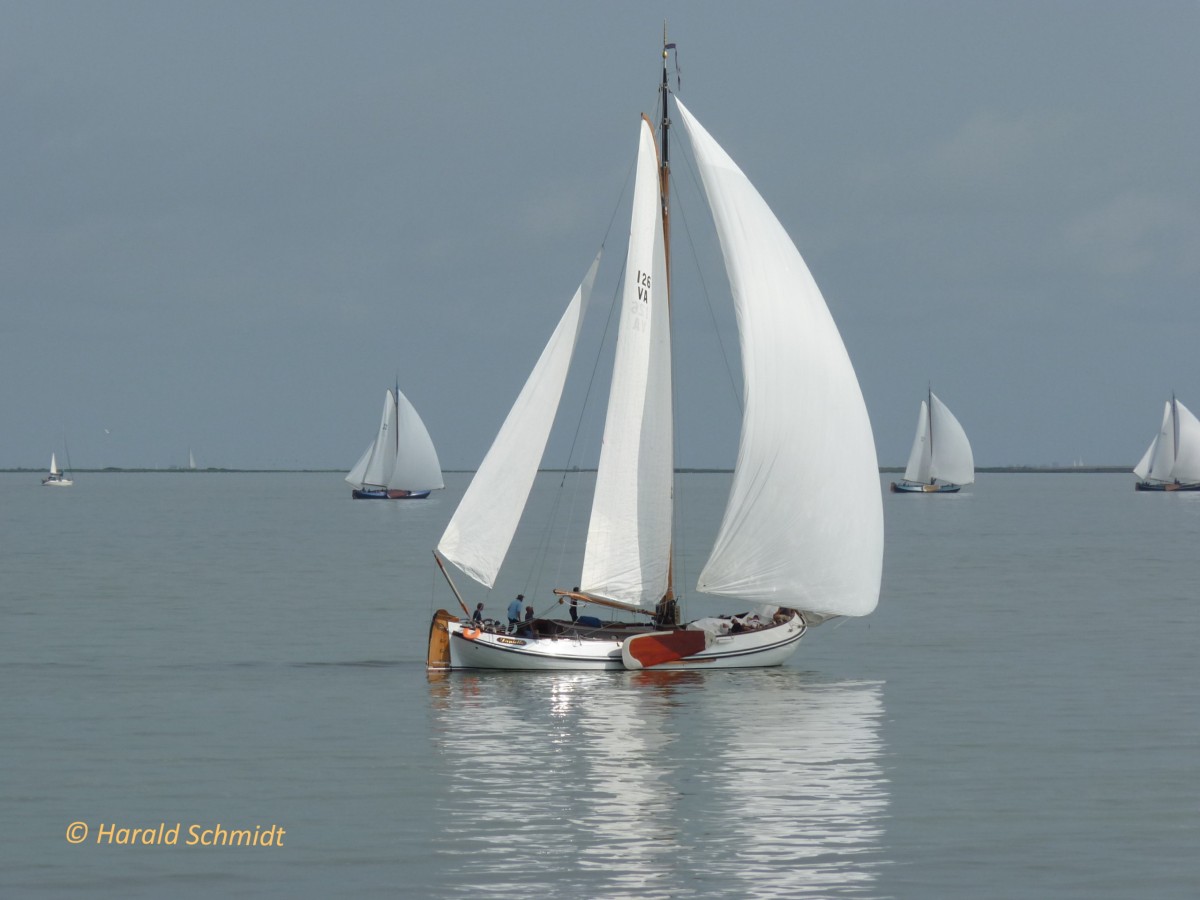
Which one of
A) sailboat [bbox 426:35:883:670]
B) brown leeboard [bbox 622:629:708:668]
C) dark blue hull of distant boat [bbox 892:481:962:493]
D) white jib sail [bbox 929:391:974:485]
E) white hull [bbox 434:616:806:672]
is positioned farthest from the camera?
dark blue hull of distant boat [bbox 892:481:962:493]

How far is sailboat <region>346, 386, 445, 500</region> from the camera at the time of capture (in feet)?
507

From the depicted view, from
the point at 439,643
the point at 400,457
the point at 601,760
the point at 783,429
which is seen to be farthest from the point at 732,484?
the point at 400,457

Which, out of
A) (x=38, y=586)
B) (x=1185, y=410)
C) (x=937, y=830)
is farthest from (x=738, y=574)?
(x=1185, y=410)

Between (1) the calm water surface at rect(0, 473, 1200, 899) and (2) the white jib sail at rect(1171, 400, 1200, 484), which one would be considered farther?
(2) the white jib sail at rect(1171, 400, 1200, 484)

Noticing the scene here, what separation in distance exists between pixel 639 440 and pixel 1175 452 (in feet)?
532

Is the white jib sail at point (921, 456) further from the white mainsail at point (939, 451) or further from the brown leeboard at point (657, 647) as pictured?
the brown leeboard at point (657, 647)

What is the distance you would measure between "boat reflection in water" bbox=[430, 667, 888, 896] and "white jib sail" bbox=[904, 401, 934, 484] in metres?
143

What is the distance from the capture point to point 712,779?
2672cm

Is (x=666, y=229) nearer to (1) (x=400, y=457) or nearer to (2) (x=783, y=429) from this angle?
(2) (x=783, y=429)

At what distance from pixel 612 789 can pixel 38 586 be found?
46824mm

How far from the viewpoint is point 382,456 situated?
16300cm

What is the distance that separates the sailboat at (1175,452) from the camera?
182375 mm

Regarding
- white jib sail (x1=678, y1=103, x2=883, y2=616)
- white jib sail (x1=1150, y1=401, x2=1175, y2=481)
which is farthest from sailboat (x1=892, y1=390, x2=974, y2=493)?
white jib sail (x1=678, y1=103, x2=883, y2=616)

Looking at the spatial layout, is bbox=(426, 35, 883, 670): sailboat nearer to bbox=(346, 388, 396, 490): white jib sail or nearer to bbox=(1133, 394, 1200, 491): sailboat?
bbox=(346, 388, 396, 490): white jib sail
